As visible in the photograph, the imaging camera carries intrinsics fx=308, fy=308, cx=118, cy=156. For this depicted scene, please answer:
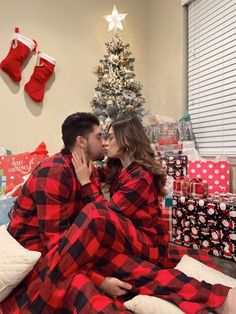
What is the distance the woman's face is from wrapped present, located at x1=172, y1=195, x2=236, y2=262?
65cm

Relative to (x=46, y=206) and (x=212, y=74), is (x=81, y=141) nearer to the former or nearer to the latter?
(x=46, y=206)

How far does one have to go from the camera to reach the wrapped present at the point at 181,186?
86.9 inches

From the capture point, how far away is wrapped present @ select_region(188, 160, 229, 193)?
228cm

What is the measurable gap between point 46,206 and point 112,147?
22.4 inches

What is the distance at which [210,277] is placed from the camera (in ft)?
4.44

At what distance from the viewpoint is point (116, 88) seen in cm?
281

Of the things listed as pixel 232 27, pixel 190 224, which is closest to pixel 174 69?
pixel 232 27

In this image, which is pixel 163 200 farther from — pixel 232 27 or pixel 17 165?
pixel 232 27

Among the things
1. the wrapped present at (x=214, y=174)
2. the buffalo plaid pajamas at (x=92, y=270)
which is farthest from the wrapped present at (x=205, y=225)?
the buffalo plaid pajamas at (x=92, y=270)

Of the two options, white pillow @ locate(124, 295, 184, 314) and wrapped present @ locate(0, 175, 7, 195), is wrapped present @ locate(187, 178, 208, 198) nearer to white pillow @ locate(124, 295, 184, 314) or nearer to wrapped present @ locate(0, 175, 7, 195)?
white pillow @ locate(124, 295, 184, 314)

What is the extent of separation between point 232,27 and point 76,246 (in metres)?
2.16

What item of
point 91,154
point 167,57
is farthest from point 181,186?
point 167,57

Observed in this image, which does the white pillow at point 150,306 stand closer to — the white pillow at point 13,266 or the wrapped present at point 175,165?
the white pillow at point 13,266

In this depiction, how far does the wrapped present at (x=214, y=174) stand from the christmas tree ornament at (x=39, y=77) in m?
1.75
